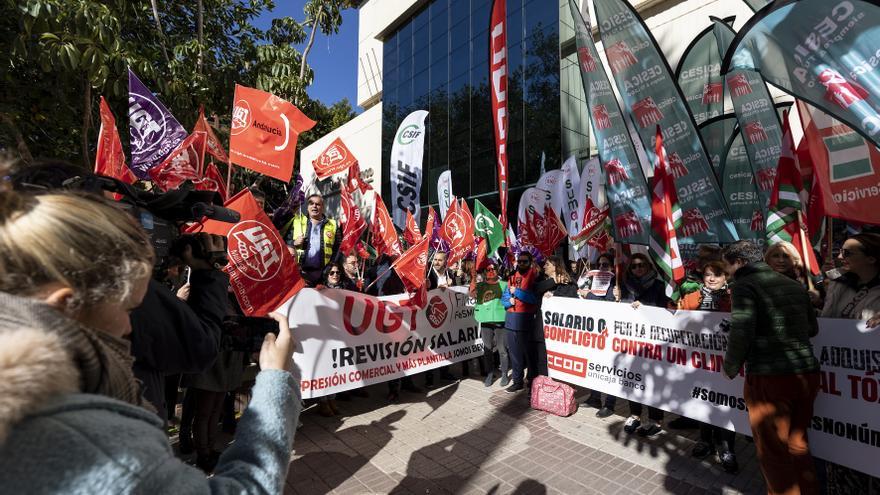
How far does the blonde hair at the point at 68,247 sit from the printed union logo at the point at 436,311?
5.47 m

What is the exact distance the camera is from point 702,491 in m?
3.49

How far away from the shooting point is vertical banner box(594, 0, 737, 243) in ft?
18.9

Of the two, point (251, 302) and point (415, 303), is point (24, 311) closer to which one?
point (251, 302)

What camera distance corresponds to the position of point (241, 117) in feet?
16.2

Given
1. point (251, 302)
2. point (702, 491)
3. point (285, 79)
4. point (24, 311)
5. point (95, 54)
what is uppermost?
point (285, 79)

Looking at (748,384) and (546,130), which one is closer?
(748,384)

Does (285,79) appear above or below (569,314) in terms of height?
above

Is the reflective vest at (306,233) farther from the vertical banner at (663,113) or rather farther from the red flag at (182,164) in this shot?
the vertical banner at (663,113)

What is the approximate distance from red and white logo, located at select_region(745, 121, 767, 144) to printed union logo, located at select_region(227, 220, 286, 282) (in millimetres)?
6930

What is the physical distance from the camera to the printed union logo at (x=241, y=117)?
489 cm

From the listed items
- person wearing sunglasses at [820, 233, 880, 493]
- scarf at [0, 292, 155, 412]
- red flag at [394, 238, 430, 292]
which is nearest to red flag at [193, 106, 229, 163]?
red flag at [394, 238, 430, 292]

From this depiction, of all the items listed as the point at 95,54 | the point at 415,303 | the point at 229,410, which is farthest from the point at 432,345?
the point at 95,54

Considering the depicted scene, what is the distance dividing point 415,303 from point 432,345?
747mm

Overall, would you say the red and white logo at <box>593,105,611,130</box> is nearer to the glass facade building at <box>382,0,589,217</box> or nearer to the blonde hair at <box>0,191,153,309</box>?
the blonde hair at <box>0,191,153,309</box>
